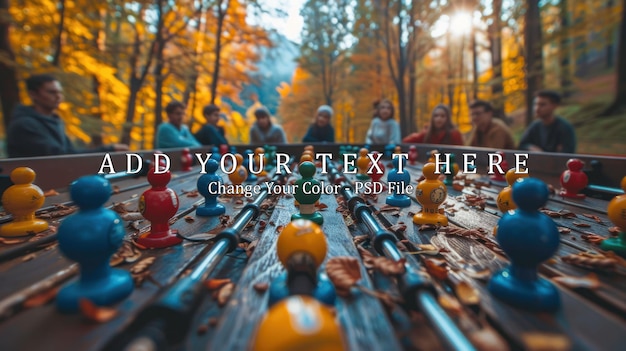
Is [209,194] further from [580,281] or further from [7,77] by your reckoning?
[7,77]

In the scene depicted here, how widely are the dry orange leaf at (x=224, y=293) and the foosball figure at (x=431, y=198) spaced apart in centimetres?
100

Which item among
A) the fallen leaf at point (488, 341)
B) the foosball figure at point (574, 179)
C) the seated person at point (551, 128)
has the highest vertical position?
the seated person at point (551, 128)

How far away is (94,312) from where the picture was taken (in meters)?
0.72

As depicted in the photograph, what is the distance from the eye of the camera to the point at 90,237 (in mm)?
808

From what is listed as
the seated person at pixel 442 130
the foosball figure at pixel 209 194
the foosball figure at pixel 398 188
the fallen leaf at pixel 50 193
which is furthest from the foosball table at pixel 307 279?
the seated person at pixel 442 130

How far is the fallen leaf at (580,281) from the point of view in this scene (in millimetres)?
884

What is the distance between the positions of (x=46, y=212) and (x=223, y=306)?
1555mm

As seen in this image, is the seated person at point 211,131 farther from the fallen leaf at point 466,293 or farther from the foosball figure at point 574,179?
the fallen leaf at point 466,293

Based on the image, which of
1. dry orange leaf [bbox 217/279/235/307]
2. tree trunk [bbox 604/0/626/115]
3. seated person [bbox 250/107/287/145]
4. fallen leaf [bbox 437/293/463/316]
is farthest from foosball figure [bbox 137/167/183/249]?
Result: tree trunk [bbox 604/0/626/115]

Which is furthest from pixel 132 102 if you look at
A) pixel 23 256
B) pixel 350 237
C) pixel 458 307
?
pixel 458 307

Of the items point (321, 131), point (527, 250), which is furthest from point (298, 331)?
point (321, 131)

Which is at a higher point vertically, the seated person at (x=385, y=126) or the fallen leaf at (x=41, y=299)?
the seated person at (x=385, y=126)

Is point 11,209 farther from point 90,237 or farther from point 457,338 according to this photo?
point 457,338

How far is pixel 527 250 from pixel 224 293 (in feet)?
2.72
